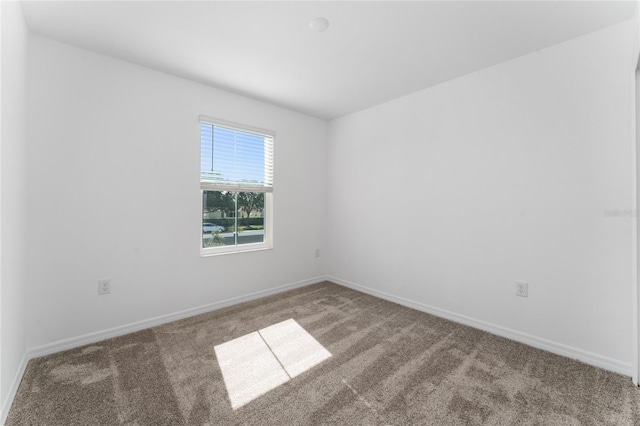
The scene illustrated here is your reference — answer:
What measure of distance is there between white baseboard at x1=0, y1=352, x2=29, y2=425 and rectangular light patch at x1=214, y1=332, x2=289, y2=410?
1.13m

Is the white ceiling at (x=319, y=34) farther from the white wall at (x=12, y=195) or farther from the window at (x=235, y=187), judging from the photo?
the window at (x=235, y=187)

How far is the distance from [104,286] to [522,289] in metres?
3.72

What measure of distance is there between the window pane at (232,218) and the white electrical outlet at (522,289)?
2.86 meters

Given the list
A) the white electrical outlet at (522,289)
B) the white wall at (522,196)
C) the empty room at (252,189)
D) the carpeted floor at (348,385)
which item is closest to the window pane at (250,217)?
the empty room at (252,189)

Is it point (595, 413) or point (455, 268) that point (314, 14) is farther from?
point (595, 413)

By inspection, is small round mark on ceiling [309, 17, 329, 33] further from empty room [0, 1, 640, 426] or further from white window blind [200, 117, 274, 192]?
white window blind [200, 117, 274, 192]

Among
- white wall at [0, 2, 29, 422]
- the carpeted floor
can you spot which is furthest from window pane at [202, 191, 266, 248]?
white wall at [0, 2, 29, 422]

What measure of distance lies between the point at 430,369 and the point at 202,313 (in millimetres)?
2341

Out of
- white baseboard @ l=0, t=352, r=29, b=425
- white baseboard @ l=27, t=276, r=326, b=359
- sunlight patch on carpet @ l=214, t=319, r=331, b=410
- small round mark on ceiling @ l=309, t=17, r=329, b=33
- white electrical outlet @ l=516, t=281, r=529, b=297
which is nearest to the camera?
white baseboard @ l=0, t=352, r=29, b=425

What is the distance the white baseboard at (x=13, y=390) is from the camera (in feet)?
4.90

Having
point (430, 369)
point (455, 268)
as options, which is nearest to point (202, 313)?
point (430, 369)

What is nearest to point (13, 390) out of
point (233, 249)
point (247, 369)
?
point (247, 369)

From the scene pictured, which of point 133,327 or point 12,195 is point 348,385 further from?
point 12,195

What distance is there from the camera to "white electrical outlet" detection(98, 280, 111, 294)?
2431mm
